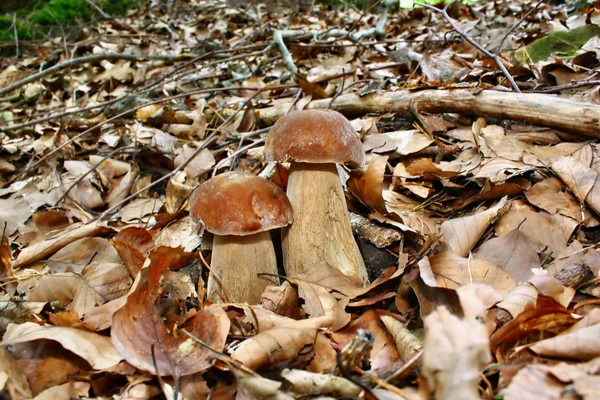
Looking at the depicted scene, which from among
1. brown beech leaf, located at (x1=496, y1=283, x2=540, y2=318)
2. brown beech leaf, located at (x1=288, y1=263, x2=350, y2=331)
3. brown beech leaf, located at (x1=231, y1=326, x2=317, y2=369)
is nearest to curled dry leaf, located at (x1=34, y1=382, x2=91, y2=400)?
brown beech leaf, located at (x1=231, y1=326, x2=317, y2=369)

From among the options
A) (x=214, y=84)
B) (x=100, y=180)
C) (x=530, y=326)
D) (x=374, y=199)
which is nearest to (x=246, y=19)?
(x=214, y=84)

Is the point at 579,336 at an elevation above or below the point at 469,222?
above

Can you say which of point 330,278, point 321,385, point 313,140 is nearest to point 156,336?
→ point 321,385

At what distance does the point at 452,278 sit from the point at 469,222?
42 centimetres

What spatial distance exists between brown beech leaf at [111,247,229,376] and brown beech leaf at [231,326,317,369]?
0.44 feet

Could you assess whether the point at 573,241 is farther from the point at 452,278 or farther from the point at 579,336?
the point at 579,336

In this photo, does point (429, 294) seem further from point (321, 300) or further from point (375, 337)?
point (321, 300)

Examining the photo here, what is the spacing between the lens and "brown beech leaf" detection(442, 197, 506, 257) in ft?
6.92

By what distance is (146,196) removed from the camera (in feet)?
11.4

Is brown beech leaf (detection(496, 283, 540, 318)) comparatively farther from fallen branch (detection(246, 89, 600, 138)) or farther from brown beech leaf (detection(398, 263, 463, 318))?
fallen branch (detection(246, 89, 600, 138))

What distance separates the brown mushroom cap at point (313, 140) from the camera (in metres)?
2.08

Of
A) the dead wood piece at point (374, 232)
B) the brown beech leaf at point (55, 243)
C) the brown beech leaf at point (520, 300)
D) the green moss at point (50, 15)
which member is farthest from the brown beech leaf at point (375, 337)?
the green moss at point (50, 15)

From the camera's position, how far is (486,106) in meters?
2.73

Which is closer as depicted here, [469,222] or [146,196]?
[469,222]
